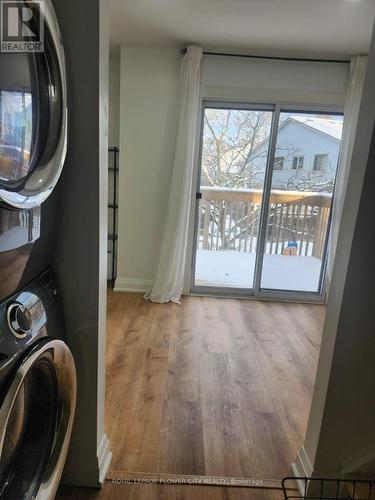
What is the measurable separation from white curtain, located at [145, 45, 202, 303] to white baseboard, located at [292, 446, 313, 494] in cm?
209

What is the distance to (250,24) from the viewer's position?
260cm

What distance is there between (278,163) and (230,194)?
570 mm

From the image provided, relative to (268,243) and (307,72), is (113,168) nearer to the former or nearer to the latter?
(268,243)

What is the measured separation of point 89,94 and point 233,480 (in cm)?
158

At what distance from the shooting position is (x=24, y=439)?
999mm

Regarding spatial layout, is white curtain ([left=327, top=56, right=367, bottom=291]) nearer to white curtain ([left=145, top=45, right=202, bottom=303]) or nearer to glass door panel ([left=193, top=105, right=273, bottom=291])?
glass door panel ([left=193, top=105, right=273, bottom=291])

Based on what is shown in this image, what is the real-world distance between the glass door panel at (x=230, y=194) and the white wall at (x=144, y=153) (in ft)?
1.36

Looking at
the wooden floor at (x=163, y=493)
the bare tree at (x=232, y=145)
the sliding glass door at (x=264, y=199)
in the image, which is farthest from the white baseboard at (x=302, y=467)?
the bare tree at (x=232, y=145)

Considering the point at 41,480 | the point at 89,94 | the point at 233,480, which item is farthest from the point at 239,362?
the point at 89,94

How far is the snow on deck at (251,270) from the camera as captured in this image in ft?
12.1

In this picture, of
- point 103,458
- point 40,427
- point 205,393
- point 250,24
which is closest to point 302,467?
point 205,393

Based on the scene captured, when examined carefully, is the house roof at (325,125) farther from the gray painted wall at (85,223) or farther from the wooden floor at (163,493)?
the wooden floor at (163,493)

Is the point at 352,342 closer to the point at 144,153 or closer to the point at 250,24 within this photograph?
the point at 250,24

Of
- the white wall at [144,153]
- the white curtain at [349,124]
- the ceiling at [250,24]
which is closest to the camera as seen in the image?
the ceiling at [250,24]
